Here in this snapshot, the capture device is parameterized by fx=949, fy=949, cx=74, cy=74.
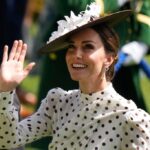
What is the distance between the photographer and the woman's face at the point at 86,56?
418 centimetres

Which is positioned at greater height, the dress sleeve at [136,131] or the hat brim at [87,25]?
the hat brim at [87,25]

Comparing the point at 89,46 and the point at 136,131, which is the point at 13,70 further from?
the point at 136,131

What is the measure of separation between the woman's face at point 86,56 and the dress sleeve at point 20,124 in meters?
0.27

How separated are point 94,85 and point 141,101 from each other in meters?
2.09

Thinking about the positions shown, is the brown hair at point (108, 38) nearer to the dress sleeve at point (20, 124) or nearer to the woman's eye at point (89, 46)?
the woman's eye at point (89, 46)

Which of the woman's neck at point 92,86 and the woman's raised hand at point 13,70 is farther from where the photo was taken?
the woman's neck at point 92,86

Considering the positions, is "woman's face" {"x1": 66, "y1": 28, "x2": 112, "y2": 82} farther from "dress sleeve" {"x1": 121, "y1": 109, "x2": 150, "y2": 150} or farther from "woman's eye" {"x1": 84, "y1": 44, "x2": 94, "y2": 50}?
"dress sleeve" {"x1": 121, "y1": 109, "x2": 150, "y2": 150}

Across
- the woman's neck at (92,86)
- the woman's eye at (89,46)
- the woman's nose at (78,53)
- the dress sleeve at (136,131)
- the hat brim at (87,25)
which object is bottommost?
the dress sleeve at (136,131)

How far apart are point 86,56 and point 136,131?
1.31ft

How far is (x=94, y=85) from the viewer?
167 inches

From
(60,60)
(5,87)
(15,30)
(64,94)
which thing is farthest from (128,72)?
(15,30)

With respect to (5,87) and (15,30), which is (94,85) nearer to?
(5,87)

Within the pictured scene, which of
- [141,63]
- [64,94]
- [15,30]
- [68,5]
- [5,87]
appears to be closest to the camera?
[5,87]

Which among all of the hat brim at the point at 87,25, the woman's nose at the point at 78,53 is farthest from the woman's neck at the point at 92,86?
the hat brim at the point at 87,25
